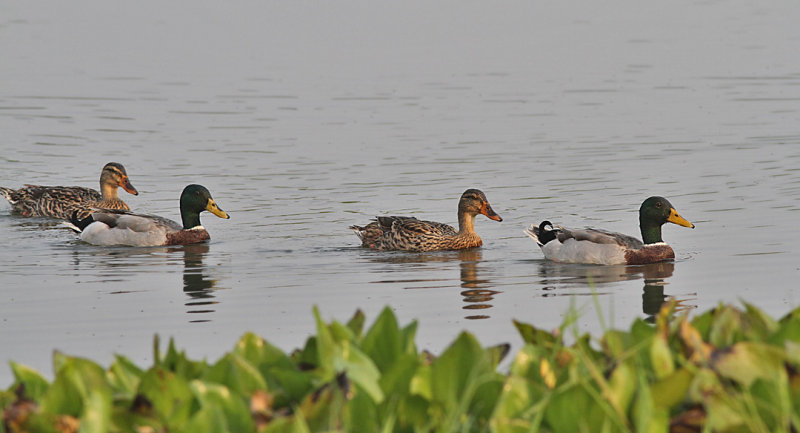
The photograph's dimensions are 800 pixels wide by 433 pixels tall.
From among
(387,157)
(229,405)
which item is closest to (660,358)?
(229,405)

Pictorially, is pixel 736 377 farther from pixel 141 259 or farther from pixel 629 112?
pixel 629 112

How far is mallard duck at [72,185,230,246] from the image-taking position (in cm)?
1605

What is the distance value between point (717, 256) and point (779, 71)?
16.6 m

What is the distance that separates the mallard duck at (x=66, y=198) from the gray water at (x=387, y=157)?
13.6 inches

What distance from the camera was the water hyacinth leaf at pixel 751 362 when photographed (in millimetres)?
3500

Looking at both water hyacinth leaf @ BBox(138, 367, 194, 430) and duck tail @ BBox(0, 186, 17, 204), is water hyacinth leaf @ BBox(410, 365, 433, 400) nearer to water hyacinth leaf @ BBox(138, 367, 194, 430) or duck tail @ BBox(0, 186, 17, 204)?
water hyacinth leaf @ BBox(138, 367, 194, 430)

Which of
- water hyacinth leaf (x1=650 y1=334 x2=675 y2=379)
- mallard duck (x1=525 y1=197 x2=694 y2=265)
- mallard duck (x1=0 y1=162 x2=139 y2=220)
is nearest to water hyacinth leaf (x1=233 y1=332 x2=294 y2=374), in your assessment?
water hyacinth leaf (x1=650 y1=334 x2=675 y2=379)

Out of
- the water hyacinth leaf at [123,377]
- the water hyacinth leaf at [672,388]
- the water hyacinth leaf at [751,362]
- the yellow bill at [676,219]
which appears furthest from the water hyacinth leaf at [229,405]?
the yellow bill at [676,219]

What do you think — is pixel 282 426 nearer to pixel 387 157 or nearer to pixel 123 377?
pixel 123 377

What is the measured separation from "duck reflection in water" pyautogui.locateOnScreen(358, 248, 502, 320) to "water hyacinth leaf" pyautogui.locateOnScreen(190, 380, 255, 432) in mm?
6842

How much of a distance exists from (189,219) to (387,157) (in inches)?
179

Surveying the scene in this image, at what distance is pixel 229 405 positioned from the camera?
11.3 ft

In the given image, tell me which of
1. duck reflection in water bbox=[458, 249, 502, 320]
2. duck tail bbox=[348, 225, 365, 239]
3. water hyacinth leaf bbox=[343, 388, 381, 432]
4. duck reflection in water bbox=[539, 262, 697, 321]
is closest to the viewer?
water hyacinth leaf bbox=[343, 388, 381, 432]

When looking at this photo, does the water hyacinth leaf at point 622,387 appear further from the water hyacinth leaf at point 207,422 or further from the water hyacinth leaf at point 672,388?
the water hyacinth leaf at point 207,422
